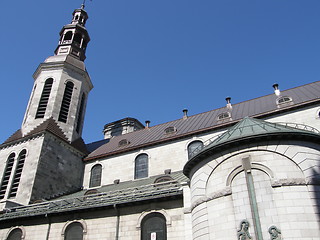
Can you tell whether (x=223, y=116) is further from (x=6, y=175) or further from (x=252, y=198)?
(x=6, y=175)

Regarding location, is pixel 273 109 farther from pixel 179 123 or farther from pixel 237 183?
pixel 237 183

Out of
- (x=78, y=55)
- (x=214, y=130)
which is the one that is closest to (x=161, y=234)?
(x=214, y=130)

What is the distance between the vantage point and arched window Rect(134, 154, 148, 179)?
22.8 m

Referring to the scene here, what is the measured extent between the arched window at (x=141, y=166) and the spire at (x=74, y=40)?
15159mm

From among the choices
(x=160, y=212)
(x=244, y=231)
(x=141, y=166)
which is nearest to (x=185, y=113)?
(x=141, y=166)

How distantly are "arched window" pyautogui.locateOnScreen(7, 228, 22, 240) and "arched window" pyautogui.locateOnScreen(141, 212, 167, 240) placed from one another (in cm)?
848

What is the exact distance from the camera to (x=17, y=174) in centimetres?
2247

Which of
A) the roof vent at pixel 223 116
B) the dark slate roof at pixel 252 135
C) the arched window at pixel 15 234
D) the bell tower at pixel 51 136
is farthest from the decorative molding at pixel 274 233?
the bell tower at pixel 51 136

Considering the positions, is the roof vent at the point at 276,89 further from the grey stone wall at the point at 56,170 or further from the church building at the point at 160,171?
the grey stone wall at the point at 56,170

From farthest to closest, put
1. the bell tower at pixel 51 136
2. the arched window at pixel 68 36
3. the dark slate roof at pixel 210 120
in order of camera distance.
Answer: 1. the arched window at pixel 68 36
2. the bell tower at pixel 51 136
3. the dark slate roof at pixel 210 120

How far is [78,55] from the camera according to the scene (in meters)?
32.7

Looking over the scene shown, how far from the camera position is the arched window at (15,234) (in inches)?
702

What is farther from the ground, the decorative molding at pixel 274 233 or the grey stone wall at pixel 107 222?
the grey stone wall at pixel 107 222

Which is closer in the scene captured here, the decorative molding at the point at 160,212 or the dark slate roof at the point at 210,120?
the decorative molding at the point at 160,212
